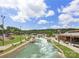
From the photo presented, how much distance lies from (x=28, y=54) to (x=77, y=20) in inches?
70.2

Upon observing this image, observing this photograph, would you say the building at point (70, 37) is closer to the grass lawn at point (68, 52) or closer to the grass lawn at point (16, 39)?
the grass lawn at point (68, 52)

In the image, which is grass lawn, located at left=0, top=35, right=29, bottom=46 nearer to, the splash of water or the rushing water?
the rushing water

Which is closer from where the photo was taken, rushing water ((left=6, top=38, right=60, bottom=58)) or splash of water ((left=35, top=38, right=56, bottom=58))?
rushing water ((left=6, top=38, right=60, bottom=58))

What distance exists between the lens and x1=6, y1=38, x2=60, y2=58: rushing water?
10.4m

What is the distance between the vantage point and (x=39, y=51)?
10.7 m

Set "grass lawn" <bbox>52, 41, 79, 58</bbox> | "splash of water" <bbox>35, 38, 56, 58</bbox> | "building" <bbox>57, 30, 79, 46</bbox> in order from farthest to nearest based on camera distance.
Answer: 1. "building" <bbox>57, 30, 79, 46</bbox>
2. "splash of water" <bbox>35, 38, 56, 58</bbox>
3. "grass lawn" <bbox>52, 41, 79, 58</bbox>

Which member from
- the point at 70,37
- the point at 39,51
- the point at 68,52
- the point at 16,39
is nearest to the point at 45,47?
the point at 39,51

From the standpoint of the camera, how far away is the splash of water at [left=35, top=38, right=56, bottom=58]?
34.7 feet

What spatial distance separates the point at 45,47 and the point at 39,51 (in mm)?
248

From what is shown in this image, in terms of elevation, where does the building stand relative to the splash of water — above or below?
above

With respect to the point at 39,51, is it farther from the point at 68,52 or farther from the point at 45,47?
the point at 68,52

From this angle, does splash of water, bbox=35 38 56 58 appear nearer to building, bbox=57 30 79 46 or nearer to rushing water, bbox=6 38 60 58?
rushing water, bbox=6 38 60 58

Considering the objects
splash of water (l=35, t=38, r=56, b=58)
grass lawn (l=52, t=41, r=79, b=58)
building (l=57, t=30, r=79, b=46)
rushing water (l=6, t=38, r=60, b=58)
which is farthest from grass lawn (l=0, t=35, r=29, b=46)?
building (l=57, t=30, r=79, b=46)

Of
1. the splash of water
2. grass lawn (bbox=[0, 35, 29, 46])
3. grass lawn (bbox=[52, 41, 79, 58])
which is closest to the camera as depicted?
grass lawn (bbox=[52, 41, 79, 58])
